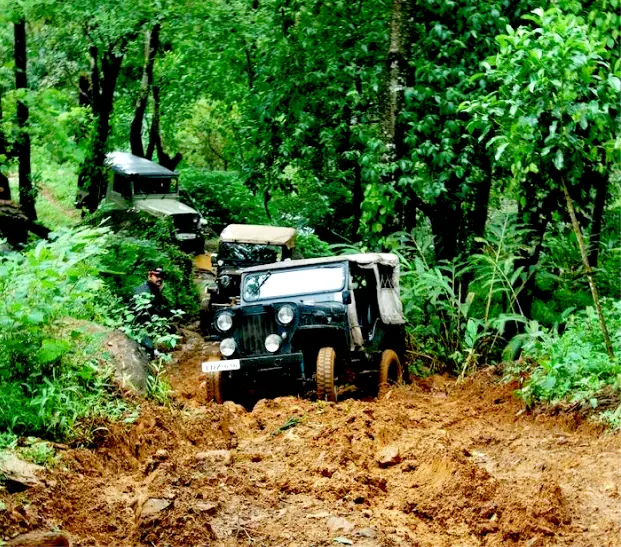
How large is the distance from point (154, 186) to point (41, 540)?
18.1 metres

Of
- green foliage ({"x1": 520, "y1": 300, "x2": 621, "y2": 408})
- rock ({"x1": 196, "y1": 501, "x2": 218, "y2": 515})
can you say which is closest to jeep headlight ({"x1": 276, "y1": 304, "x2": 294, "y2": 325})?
green foliage ({"x1": 520, "y1": 300, "x2": 621, "y2": 408})

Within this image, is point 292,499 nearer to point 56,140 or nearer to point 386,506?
point 386,506

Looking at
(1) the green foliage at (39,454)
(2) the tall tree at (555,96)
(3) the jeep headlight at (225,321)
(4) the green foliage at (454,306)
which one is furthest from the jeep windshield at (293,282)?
(1) the green foliage at (39,454)

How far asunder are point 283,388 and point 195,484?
4199mm

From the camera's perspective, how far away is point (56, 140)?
35.2 feet

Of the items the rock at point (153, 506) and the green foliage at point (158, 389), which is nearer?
the rock at point (153, 506)

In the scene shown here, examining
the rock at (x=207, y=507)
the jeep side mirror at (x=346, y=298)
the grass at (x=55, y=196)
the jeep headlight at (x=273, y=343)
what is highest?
the rock at (x=207, y=507)

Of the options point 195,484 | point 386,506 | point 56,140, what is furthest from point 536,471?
point 56,140

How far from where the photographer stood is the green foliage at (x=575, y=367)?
7834mm

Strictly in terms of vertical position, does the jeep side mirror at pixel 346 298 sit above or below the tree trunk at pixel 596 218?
above

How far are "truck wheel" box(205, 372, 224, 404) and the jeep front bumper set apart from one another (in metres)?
0.27

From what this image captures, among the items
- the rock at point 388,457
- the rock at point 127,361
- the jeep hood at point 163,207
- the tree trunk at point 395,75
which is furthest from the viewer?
the jeep hood at point 163,207

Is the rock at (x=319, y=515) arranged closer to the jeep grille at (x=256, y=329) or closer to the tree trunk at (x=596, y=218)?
the jeep grille at (x=256, y=329)

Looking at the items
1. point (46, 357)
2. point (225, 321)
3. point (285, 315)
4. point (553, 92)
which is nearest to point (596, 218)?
point (553, 92)
